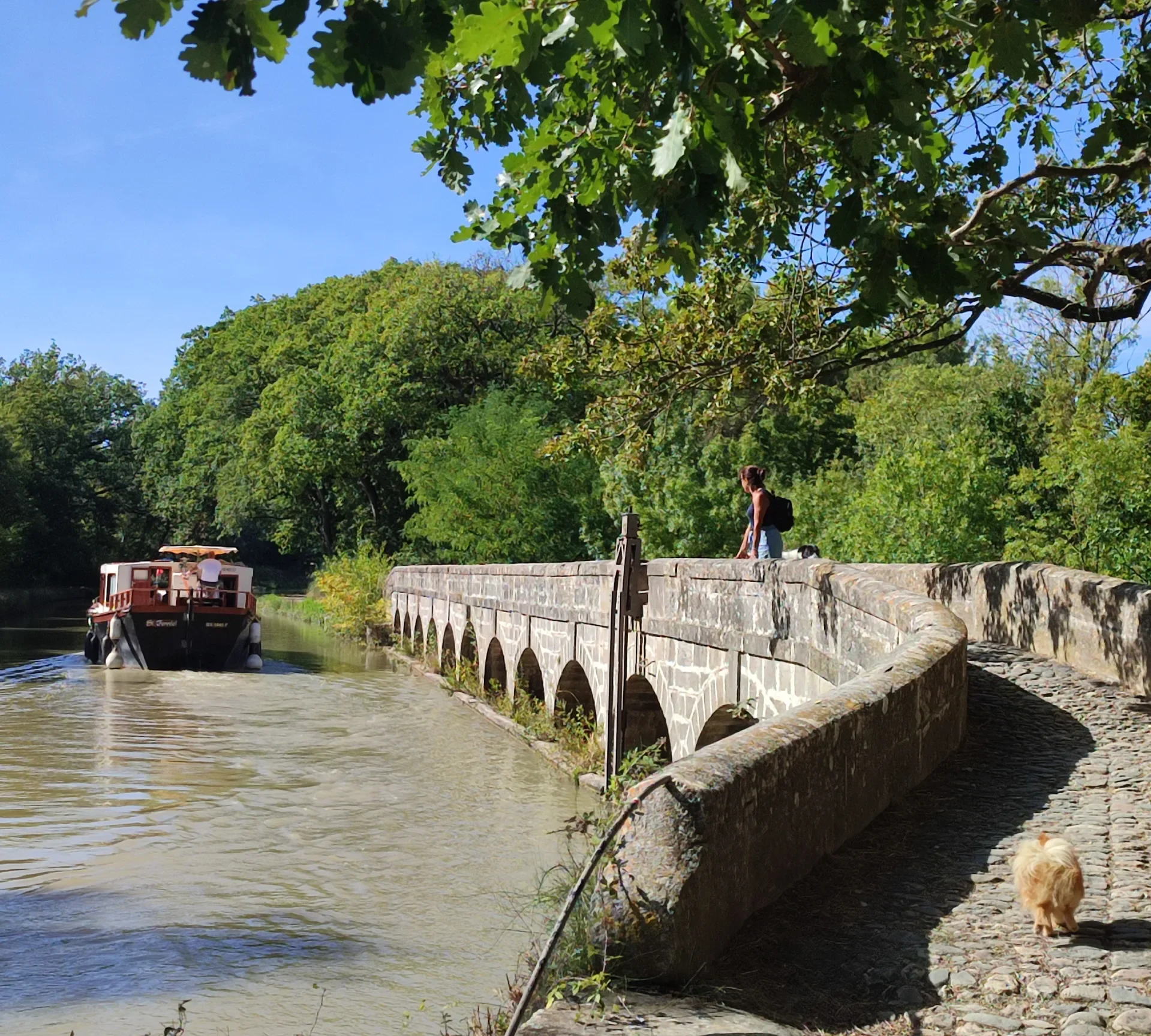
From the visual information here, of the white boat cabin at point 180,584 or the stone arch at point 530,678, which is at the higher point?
the white boat cabin at point 180,584

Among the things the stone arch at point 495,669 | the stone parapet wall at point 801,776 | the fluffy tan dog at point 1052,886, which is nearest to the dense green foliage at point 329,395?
the stone arch at point 495,669

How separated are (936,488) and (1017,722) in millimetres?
10072

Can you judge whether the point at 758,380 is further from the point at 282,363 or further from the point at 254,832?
the point at 282,363

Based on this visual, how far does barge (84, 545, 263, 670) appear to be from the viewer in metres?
27.2

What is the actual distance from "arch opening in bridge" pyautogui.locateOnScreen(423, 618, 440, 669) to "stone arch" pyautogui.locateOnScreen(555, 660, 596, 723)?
10.8 meters

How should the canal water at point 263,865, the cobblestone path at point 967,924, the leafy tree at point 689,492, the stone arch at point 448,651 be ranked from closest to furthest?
the cobblestone path at point 967,924 → the canal water at point 263,865 → the leafy tree at point 689,492 → the stone arch at point 448,651

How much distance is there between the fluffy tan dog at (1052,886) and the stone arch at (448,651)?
2137 cm

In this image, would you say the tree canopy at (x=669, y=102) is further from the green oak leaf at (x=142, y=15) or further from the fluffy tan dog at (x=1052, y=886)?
the fluffy tan dog at (x=1052, y=886)

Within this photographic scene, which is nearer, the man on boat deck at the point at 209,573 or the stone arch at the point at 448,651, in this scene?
the stone arch at the point at 448,651

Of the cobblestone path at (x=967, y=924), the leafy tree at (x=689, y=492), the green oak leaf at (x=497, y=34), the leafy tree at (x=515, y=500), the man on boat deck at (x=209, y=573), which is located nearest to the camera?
the green oak leaf at (x=497, y=34)

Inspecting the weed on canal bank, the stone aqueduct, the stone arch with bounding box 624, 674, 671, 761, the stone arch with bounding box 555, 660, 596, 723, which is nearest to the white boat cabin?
the stone aqueduct

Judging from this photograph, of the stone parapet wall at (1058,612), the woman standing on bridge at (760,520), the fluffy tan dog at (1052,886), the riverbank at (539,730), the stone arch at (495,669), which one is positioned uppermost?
the woman standing on bridge at (760,520)

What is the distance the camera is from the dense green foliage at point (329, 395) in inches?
1535

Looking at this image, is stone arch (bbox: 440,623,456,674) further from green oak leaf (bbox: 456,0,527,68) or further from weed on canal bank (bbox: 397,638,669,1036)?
green oak leaf (bbox: 456,0,527,68)
